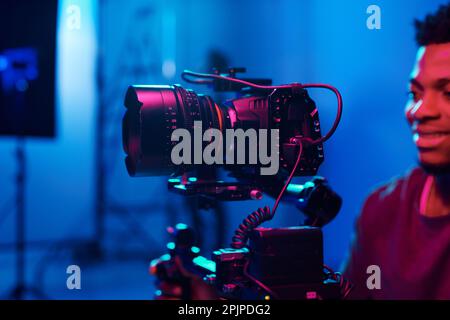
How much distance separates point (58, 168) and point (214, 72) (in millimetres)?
2534

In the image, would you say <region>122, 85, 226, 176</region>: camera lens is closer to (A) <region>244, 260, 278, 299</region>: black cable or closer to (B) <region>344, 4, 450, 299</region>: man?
(A) <region>244, 260, 278, 299</region>: black cable

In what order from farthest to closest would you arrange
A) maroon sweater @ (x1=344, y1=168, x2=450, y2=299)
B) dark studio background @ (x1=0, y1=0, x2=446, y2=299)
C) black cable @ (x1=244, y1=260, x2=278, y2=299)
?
Result: dark studio background @ (x1=0, y1=0, x2=446, y2=299) < maroon sweater @ (x1=344, y1=168, x2=450, y2=299) < black cable @ (x1=244, y1=260, x2=278, y2=299)

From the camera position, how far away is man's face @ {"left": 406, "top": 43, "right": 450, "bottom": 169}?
100 cm

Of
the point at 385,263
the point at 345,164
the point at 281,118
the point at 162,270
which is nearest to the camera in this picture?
the point at 162,270

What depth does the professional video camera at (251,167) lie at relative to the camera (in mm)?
930

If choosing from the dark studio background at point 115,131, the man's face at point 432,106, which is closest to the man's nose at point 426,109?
the man's face at point 432,106

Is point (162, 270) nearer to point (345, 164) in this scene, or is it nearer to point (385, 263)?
point (385, 263)

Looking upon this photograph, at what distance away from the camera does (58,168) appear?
3354 mm

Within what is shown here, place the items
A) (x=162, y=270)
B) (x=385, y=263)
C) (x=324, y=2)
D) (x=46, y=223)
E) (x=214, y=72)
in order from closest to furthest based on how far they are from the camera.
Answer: (x=162, y=270) → (x=214, y=72) → (x=385, y=263) → (x=324, y=2) → (x=46, y=223)

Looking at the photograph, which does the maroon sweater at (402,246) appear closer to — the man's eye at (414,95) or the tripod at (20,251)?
the man's eye at (414,95)

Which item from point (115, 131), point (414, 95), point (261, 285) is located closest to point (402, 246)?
point (414, 95)

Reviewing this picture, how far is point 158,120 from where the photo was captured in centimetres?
96

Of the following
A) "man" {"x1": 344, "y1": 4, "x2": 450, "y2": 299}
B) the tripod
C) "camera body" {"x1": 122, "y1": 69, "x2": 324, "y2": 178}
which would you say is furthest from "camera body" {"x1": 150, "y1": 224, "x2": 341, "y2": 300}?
the tripod
